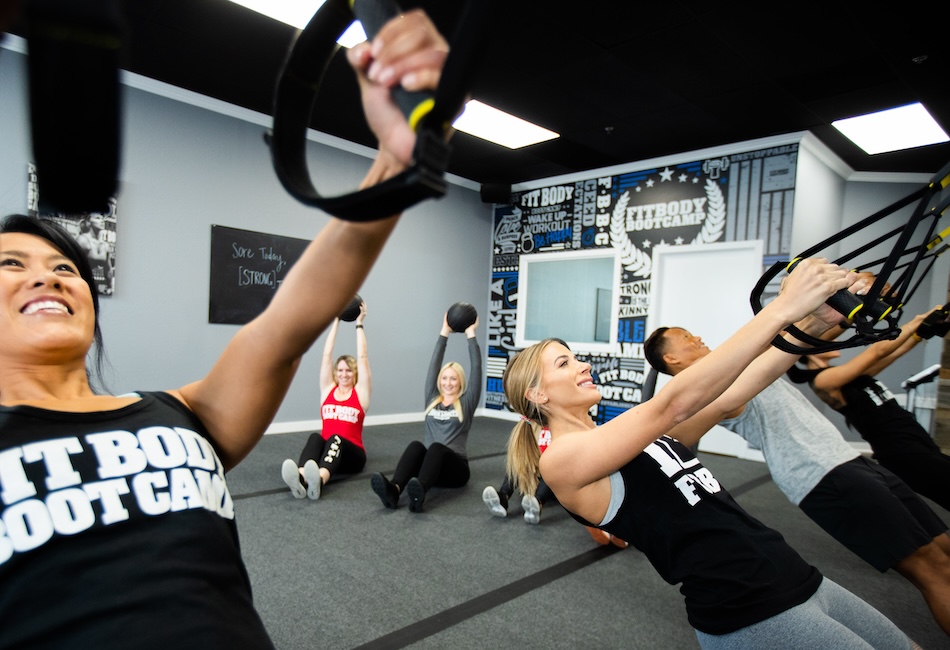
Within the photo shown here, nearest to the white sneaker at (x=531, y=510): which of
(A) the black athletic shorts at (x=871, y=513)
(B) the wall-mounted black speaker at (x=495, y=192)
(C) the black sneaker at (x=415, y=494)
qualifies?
(C) the black sneaker at (x=415, y=494)

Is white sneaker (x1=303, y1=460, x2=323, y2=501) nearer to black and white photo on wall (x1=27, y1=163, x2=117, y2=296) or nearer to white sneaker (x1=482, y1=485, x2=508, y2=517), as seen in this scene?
white sneaker (x1=482, y1=485, x2=508, y2=517)

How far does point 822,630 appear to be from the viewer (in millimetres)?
1149

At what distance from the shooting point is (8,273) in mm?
972

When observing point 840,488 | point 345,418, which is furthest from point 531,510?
point 840,488

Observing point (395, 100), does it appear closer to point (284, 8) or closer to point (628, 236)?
point (284, 8)

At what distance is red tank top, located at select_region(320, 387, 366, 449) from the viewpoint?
13.3 feet

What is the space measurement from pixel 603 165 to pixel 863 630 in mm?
5855

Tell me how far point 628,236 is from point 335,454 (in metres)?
4.11

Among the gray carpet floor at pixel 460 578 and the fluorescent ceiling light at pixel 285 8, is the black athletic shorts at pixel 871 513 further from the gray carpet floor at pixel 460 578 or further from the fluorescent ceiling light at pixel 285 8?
the fluorescent ceiling light at pixel 285 8

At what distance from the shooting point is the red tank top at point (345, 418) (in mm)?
4055

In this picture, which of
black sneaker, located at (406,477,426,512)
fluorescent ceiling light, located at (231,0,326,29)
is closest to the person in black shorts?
black sneaker, located at (406,477,426,512)

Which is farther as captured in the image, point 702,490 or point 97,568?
point 702,490

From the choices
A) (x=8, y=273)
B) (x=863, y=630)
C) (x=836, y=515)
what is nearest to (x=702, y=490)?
(x=863, y=630)

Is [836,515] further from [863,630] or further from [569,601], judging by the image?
[569,601]
